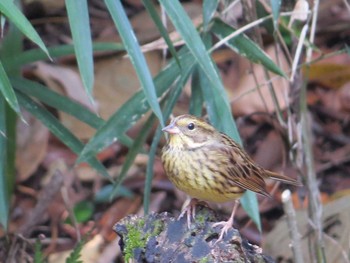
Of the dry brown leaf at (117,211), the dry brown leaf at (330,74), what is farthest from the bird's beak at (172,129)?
the dry brown leaf at (330,74)

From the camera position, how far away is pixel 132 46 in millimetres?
4488

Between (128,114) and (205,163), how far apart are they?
73 cm

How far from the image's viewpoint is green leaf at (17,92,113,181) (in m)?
5.42

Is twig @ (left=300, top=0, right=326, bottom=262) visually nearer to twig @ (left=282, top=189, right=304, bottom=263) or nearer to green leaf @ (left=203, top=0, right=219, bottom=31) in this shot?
twig @ (left=282, top=189, right=304, bottom=263)

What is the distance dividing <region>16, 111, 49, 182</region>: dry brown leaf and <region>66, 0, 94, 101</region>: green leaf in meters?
2.81

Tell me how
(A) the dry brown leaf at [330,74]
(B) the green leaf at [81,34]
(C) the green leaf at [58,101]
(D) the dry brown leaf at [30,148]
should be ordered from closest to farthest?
(B) the green leaf at [81,34] → (C) the green leaf at [58,101] → (D) the dry brown leaf at [30,148] → (A) the dry brown leaf at [330,74]

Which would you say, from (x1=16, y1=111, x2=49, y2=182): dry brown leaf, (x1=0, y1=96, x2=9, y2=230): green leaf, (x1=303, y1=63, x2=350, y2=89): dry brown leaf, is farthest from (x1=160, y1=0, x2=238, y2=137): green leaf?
(x1=303, y1=63, x2=350, y2=89): dry brown leaf

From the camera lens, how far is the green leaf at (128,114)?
205 inches

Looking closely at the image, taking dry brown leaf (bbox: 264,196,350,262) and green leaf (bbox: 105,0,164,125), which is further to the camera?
dry brown leaf (bbox: 264,196,350,262)

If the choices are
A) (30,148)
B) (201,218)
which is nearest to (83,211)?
(30,148)

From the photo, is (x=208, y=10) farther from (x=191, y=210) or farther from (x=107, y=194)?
(x=107, y=194)

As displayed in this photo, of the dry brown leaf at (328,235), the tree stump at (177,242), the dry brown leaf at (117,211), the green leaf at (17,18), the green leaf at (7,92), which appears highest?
the green leaf at (17,18)

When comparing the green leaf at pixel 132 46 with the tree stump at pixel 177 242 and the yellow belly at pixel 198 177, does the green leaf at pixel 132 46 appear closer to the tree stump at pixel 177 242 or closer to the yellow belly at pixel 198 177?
the yellow belly at pixel 198 177

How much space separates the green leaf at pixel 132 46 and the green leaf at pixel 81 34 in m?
0.12
